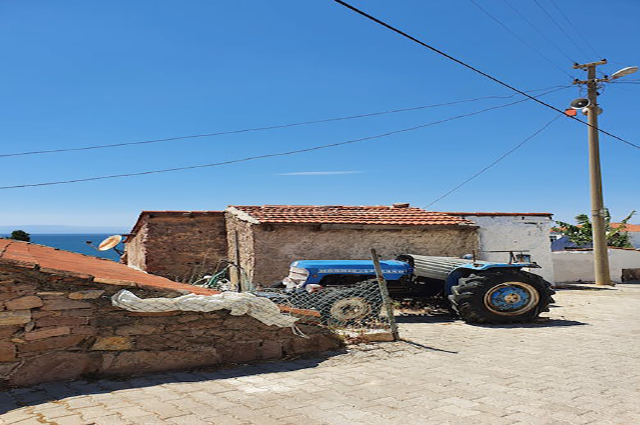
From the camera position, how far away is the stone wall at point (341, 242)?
495 inches

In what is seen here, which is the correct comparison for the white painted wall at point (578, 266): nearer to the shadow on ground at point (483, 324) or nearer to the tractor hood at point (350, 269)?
the shadow on ground at point (483, 324)

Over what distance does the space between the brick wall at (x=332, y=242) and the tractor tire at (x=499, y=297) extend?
460 centimetres

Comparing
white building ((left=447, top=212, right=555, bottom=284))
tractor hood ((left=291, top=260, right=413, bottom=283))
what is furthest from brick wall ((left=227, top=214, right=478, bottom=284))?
tractor hood ((left=291, top=260, right=413, bottom=283))

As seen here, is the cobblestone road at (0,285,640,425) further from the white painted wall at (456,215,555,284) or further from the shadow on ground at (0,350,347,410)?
the white painted wall at (456,215,555,284)

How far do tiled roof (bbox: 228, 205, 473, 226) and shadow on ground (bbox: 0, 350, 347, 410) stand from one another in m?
6.93

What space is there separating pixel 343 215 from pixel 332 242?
1.18 metres

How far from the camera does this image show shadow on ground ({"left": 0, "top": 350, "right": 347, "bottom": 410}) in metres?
4.21

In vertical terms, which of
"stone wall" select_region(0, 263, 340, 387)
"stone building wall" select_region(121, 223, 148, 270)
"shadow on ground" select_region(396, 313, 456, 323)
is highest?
→ "stone building wall" select_region(121, 223, 148, 270)

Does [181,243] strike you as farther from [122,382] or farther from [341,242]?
[122,382]

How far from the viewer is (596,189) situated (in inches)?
687

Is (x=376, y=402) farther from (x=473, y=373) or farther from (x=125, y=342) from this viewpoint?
(x=125, y=342)

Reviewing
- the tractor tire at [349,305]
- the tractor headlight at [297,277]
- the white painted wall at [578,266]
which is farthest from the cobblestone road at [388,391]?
the white painted wall at [578,266]

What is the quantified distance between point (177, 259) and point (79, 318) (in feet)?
33.8

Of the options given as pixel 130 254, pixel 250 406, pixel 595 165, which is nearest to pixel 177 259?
pixel 130 254
